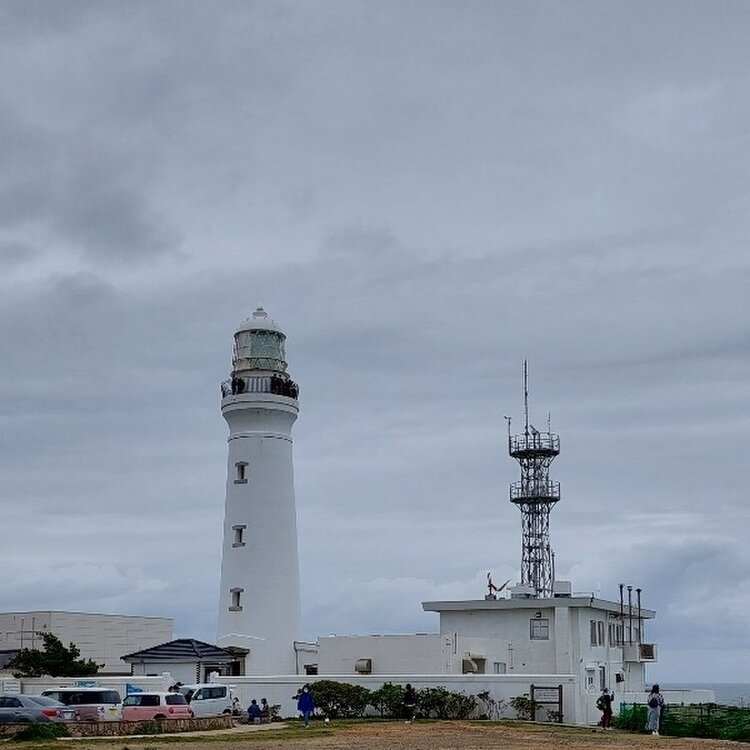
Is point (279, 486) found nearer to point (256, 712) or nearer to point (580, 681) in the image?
point (256, 712)

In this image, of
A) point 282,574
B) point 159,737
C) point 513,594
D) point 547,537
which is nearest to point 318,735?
point 159,737

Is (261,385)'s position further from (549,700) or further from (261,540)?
(549,700)

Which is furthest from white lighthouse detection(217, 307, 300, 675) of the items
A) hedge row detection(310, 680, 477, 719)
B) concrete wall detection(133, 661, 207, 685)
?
hedge row detection(310, 680, 477, 719)

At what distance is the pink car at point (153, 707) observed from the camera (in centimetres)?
3844

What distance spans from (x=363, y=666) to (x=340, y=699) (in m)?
4.75

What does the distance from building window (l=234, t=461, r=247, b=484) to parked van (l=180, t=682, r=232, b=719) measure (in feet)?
34.3

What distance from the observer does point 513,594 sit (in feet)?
177

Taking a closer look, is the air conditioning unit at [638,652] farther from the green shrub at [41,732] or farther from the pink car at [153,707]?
the green shrub at [41,732]

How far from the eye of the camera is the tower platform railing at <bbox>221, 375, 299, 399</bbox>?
5256 centimetres

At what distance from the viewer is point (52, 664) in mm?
52906

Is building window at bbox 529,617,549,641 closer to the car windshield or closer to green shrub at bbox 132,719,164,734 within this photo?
green shrub at bbox 132,719,164,734

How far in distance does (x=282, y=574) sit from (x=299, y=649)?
3.28m

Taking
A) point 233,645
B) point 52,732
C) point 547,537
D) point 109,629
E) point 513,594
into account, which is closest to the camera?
point 52,732

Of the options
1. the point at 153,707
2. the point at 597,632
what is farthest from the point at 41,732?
the point at 597,632
